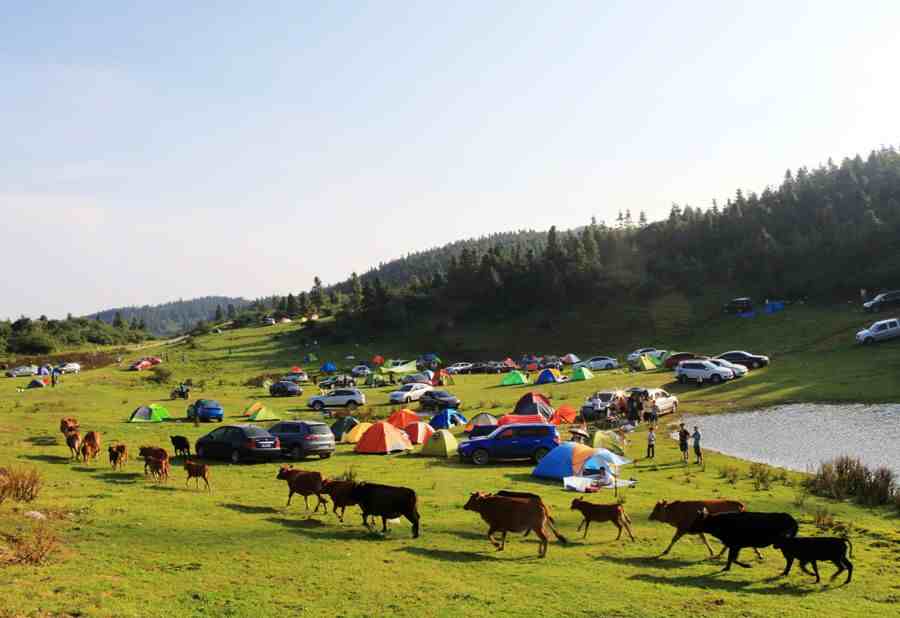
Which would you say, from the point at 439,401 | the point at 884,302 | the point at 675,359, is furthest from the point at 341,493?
the point at 884,302

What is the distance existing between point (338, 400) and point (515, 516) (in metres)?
35.2

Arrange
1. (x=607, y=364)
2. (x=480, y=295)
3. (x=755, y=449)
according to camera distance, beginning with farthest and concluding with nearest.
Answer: (x=480, y=295) < (x=607, y=364) < (x=755, y=449)

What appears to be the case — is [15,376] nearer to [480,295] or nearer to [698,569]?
[480,295]

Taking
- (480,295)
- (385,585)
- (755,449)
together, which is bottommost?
(755,449)

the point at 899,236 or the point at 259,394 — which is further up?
the point at 899,236

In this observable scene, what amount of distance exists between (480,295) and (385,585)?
105616mm

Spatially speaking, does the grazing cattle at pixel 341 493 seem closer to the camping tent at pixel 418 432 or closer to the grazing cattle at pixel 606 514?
the grazing cattle at pixel 606 514

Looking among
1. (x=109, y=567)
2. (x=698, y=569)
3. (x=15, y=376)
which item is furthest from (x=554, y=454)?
(x=15, y=376)

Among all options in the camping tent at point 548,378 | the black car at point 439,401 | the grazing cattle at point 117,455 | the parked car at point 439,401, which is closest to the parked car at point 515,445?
the grazing cattle at point 117,455

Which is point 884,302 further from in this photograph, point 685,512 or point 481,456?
point 685,512

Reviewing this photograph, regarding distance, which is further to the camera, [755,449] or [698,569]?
[755,449]

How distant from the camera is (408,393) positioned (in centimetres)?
5088

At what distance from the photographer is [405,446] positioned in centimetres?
3100

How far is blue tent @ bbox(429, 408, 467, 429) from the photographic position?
36.5m
